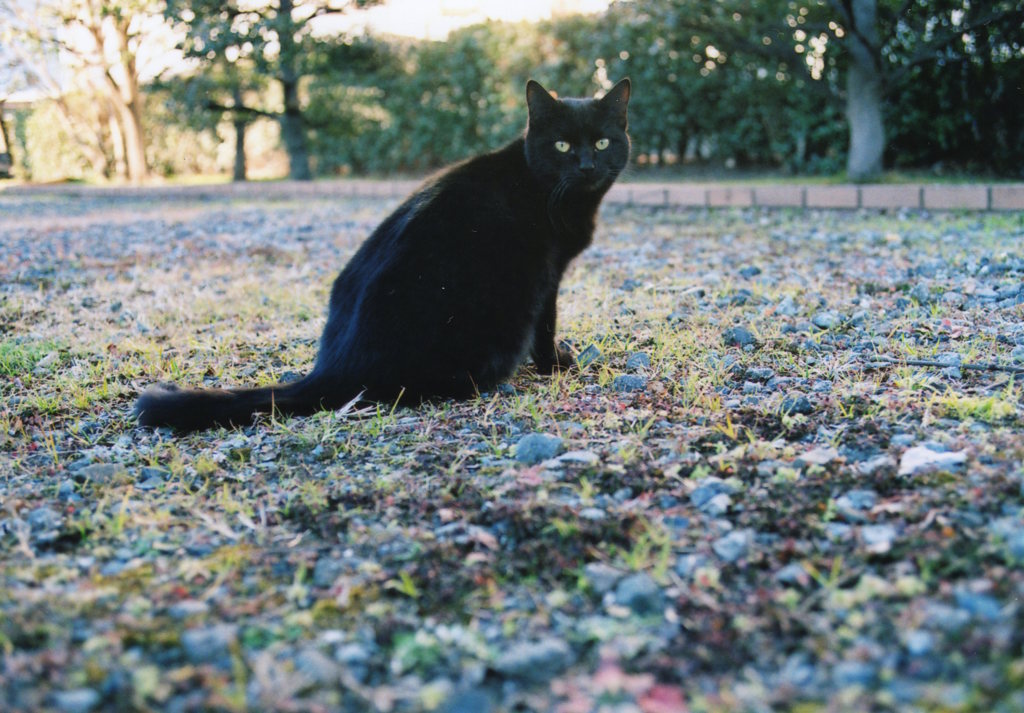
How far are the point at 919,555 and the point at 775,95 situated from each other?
8322 millimetres

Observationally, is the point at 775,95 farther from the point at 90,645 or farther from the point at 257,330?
the point at 90,645

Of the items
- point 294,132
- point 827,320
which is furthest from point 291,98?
point 827,320

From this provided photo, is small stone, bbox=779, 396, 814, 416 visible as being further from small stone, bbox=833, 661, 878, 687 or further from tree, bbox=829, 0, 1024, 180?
tree, bbox=829, 0, 1024, 180

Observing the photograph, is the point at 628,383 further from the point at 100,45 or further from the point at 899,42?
the point at 100,45

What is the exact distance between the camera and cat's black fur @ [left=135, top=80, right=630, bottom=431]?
244cm

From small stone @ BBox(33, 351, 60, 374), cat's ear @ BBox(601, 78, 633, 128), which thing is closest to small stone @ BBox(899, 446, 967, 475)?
A: cat's ear @ BBox(601, 78, 633, 128)

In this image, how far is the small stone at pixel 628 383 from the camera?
2617 millimetres

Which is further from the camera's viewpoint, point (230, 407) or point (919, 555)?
point (230, 407)

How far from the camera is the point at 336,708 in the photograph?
1.16m

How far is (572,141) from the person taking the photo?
9.95 ft

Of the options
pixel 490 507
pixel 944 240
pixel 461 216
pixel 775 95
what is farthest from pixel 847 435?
pixel 775 95

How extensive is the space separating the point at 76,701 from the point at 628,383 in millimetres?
1860

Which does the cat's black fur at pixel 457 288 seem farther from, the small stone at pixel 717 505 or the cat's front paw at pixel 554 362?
the small stone at pixel 717 505

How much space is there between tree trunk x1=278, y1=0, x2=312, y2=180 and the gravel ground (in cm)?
900
